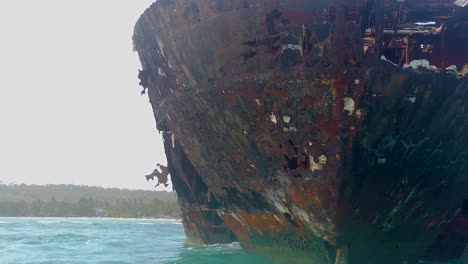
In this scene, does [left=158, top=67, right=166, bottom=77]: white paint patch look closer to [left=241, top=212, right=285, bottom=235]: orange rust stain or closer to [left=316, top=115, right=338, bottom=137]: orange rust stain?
[left=241, top=212, right=285, bottom=235]: orange rust stain

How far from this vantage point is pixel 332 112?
16.0ft

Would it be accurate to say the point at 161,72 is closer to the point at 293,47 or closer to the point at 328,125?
the point at 293,47

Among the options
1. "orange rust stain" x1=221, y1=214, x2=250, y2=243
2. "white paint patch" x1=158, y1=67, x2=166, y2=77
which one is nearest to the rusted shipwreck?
"white paint patch" x1=158, y1=67, x2=166, y2=77

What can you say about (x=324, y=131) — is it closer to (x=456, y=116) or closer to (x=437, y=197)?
(x=456, y=116)

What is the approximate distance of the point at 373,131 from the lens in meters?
4.97

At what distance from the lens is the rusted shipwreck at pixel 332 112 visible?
4.91m

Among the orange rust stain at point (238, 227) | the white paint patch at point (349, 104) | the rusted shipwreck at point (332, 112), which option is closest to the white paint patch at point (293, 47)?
the rusted shipwreck at point (332, 112)

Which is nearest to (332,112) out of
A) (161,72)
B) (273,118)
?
(273,118)

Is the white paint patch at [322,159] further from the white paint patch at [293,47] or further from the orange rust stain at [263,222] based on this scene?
the orange rust stain at [263,222]

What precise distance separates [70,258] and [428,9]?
26.4 feet

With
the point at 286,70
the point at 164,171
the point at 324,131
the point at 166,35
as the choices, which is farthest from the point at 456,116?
the point at 164,171

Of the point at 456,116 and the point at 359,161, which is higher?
the point at 456,116

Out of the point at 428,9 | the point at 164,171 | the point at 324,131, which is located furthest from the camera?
the point at 164,171

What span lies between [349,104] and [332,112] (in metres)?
0.18
